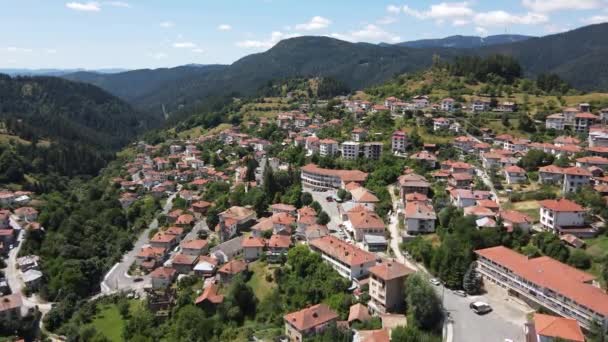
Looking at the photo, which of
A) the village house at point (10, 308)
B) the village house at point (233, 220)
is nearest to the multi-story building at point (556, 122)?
the village house at point (233, 220)

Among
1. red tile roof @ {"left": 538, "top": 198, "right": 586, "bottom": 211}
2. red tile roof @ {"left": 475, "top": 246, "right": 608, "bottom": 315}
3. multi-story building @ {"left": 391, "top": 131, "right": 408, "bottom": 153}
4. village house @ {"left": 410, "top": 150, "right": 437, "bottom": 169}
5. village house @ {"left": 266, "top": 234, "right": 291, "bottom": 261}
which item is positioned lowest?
village house @ {"left": 266, "top": 234, "right": 291, "bottom": 261}

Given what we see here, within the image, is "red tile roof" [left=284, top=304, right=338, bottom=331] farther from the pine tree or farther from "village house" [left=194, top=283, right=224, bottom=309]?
the pine tree

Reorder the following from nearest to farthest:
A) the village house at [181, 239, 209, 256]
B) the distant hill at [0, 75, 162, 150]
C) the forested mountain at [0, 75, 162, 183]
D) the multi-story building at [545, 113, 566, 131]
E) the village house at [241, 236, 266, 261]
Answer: the village house at [241, 236, 266, 261]
the village house at [181, 239, 209, 256]
the multi-story building at [545, 113, 566, 131]
the forested mountain at [0, 75, 162, 183]
the distant hill at [0, 75, 162, 150]

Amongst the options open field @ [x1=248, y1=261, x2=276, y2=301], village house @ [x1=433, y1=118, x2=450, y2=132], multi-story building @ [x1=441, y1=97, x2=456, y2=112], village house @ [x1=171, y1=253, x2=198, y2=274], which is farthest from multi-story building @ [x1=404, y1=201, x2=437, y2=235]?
multi-story building @ [x1=441, y1=97, x2=456, y2=112]

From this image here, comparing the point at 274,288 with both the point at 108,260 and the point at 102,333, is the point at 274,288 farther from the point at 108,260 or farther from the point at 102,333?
the point at 108,260

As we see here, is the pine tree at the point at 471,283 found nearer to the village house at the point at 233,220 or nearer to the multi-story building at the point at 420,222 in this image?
the multi-story building at the point at 420,222

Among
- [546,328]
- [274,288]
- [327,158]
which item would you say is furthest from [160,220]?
[546,328]

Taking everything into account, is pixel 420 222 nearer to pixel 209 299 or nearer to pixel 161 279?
pixel 209 299

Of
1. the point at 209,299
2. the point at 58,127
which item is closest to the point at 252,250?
the point at 209,299
